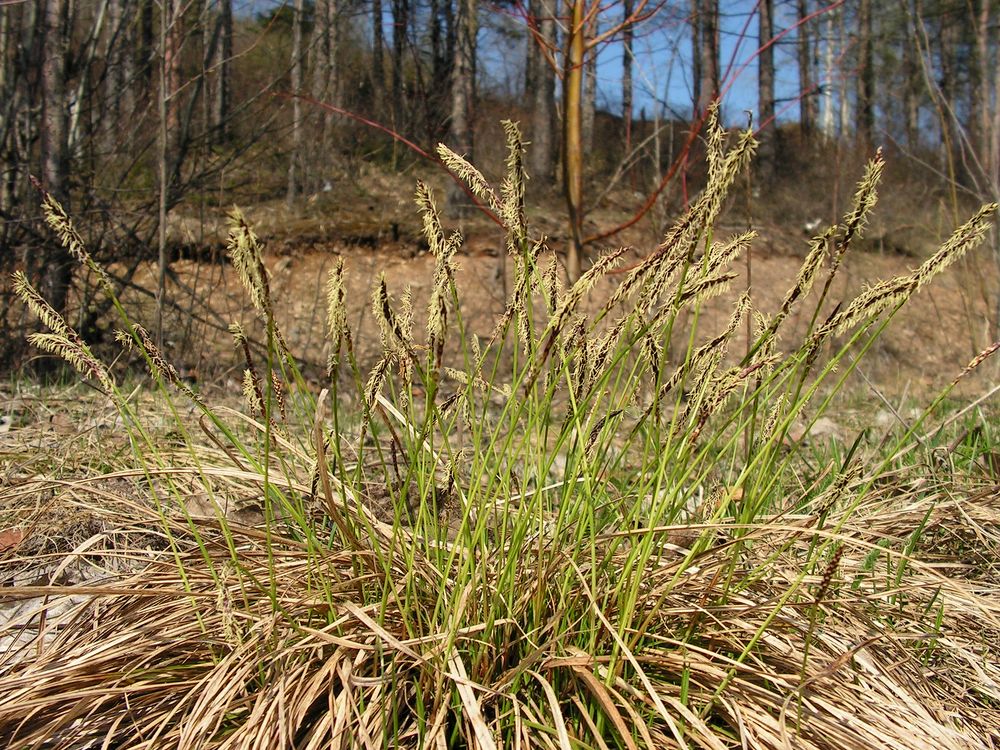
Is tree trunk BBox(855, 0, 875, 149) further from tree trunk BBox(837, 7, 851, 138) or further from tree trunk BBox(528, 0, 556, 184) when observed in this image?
tree trunk BBox(528, 0, 556, 184)

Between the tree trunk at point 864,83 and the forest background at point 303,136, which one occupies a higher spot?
the tree trunk at point 864,83

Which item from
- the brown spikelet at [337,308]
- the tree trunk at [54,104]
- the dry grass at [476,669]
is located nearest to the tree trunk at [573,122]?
the dry grass at [476,669]

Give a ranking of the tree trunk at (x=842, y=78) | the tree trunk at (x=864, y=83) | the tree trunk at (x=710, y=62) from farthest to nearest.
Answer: the tree trunk at (x=864, y=83), the tree trunk at (x=842, y=78), the tree trunk at (x=710, y=62)

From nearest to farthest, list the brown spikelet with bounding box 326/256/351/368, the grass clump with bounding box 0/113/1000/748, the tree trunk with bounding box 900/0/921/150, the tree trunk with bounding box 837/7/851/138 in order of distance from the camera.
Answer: the brown spikelet with bounding box 326/256/351/368, the grass clump with bounding box 0/113/1000/748, the tree trunk with bounding box 837/7/851/138, the tree trunk with bounding box 900/0/921/150

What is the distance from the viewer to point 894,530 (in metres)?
2.06

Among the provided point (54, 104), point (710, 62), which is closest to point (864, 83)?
point (710, 62)

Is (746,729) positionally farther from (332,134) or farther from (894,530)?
(332,134)

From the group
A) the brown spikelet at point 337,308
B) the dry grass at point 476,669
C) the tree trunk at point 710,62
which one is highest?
the tree trunk at point 710,62

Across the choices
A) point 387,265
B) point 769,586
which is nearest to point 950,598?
point 769,586

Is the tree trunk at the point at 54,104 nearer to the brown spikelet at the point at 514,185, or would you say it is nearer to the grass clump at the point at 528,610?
the grass clump at the point at 528,610

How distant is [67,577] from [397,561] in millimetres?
1128

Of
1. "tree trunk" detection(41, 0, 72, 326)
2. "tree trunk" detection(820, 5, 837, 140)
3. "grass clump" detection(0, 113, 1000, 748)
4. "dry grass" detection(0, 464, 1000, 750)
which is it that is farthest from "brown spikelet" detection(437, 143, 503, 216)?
"tree trunk" detection(41, 0, 72, 326)

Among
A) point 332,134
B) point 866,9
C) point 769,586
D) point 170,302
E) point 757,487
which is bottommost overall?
point 769,586

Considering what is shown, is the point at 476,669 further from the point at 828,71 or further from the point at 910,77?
the point at 910,77
